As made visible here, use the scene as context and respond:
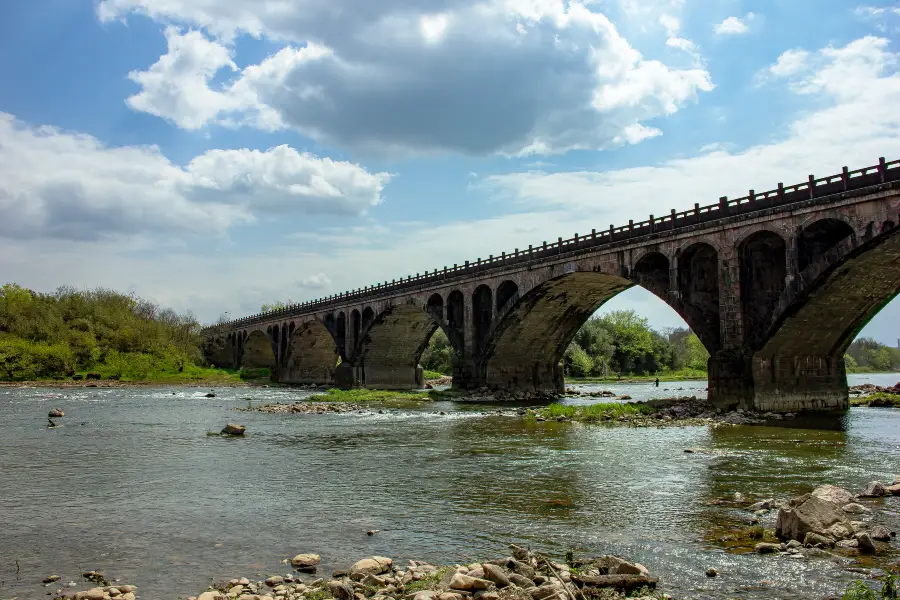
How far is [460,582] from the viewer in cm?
913

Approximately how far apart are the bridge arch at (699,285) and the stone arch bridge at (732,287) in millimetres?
71

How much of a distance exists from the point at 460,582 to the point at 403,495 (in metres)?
8.40

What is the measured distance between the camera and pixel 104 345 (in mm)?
96375

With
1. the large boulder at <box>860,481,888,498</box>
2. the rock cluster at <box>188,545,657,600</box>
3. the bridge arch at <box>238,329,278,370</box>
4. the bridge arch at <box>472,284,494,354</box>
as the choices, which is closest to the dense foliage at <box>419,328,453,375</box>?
the bridge arch at <box>238,329,278,370</box>

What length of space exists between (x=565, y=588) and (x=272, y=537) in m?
6.60

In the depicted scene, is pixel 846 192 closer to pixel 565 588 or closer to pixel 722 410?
pixel 722 410

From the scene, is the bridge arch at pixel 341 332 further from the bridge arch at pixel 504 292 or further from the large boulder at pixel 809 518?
the large boulder at pixel 809 518

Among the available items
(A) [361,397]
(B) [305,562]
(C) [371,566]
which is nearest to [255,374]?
(A) [361,397]

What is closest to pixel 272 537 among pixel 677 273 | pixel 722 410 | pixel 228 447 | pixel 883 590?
pixel 883 590

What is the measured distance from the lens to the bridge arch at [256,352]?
422 ft

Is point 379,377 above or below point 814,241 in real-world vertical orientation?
below

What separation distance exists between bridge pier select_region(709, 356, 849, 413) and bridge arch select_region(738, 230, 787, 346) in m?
1.63

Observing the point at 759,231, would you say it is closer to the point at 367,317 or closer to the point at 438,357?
the point at 367,317

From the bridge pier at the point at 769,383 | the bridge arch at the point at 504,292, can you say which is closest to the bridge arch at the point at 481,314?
the bridge arch at the point at 504,292
